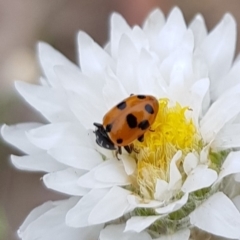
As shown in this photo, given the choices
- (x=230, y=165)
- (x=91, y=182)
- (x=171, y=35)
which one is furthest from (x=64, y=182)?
(x=171, y=35)

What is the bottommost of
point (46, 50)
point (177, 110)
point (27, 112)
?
point (27, 112)

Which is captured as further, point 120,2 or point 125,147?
point 120,2

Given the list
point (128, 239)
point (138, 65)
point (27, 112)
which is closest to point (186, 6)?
point (27, 112)

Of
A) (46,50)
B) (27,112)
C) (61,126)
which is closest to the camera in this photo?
(61,126)

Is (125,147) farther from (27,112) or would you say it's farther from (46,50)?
(27,112)

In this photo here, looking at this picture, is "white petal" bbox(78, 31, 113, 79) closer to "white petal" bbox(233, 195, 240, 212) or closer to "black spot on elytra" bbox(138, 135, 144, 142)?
"black spot on elytra" bbox(138, 135, 144, 142)

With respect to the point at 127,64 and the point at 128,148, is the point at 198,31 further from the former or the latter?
the point at 128,148
